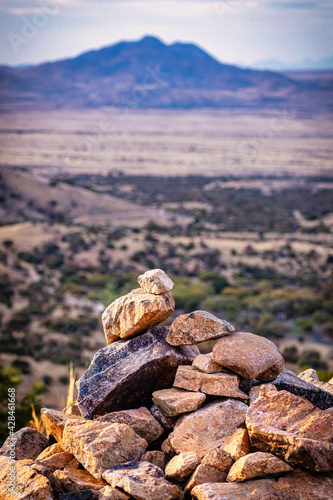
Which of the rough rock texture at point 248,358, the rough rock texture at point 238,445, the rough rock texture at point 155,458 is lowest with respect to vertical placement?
the rough rock texture at point 155,458

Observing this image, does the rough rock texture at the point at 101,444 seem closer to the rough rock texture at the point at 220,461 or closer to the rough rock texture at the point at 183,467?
the rough rock texture at the point at 183,467

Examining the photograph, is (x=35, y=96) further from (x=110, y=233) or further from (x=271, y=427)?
(x=271, y=427)

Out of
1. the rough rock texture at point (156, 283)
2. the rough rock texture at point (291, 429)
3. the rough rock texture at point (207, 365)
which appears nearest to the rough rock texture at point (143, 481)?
the rough rock texture at point (291, 429)

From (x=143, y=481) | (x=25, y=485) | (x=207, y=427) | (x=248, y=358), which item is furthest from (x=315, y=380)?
(x=25, y=485)

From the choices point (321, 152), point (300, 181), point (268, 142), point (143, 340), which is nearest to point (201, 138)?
point (268, 142)

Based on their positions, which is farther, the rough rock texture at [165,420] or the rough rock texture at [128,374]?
the rough rock texture at [128,374]

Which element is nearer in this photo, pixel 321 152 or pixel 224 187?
pixel 224 187

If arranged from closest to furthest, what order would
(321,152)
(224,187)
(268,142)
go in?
(224,187), (321,152), (268,142)
